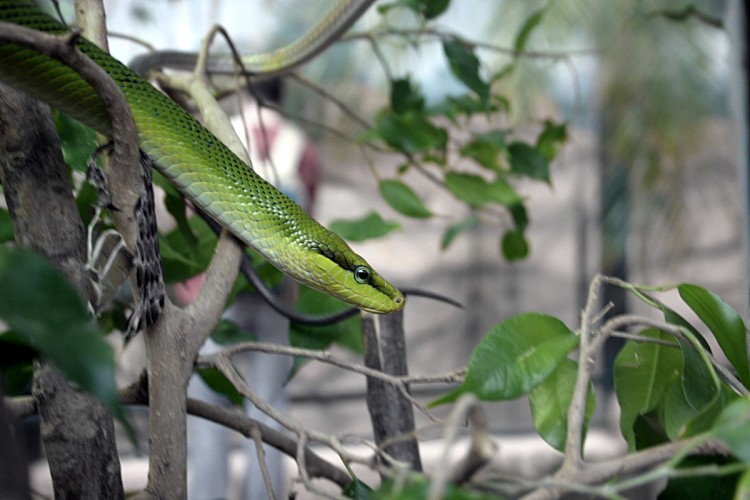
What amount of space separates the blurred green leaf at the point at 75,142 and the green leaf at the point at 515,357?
36 cm

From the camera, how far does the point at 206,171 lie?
1.97 ft

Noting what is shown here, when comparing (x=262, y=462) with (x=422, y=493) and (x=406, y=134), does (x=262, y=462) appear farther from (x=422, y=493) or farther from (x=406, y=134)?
(x=406, y=134)

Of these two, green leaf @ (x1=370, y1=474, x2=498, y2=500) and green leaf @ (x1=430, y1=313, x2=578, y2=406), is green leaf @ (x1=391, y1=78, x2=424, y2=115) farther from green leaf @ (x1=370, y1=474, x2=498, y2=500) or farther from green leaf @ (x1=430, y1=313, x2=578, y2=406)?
green leaf @ (x1=370, y1=474, x2=498, y2=500)

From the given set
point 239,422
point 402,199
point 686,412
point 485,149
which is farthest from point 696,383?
point 485,149

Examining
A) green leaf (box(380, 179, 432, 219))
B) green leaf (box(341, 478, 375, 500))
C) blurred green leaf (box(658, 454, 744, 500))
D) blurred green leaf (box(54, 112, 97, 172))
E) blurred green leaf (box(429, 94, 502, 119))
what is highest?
blurred green leaf (box(429, 94, 502, 119))

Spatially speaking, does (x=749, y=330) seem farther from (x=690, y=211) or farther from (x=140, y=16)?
(x=690, y=211)

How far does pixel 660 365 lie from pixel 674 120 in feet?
11.0

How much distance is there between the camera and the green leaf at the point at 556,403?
1.41ft

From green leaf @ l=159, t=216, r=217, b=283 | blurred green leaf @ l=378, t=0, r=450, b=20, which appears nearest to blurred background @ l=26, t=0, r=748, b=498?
blurred green leaf @ l=378, t=0, r=450, b=20

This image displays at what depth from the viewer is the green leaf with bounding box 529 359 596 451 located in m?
0.43

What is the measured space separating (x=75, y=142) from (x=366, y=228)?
0.36 m

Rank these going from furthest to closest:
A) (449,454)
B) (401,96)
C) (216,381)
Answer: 1. (401,96)
2. (216,381)
3. (449,454)

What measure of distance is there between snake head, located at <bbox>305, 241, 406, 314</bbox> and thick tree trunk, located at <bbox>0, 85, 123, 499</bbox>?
0.26 m

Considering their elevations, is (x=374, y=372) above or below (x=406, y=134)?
below
